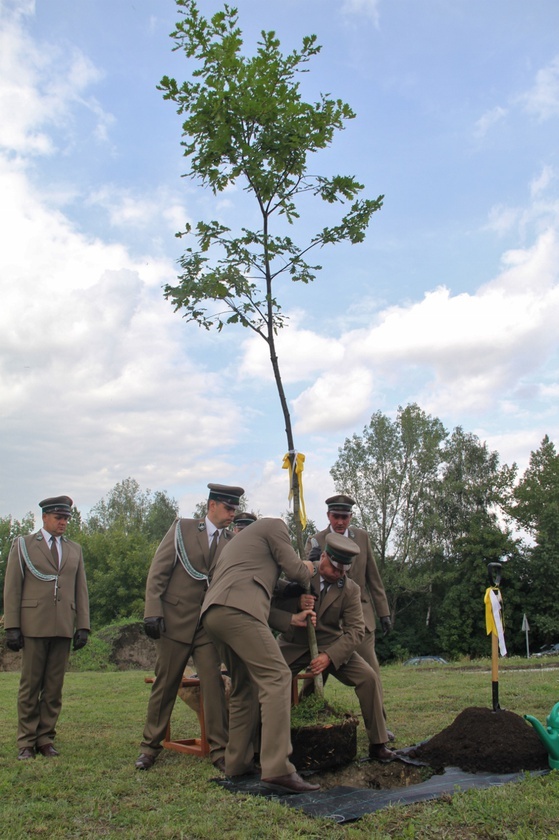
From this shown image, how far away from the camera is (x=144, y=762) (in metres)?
5.49

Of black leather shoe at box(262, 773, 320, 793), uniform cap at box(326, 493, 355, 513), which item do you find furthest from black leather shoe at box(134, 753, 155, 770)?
uniform cap at box(326, 493, 355, 513)

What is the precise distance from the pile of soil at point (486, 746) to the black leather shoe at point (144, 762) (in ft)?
6.40

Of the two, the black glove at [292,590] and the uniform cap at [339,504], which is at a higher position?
the uniform cap at [339,504]

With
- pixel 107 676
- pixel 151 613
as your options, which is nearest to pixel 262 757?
pixel 151 613

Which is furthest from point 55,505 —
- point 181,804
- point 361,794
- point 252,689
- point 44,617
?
point 361,794

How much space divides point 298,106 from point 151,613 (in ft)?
15.4

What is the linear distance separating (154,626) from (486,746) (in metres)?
2.58

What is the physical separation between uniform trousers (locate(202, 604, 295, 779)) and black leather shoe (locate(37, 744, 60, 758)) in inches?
67.2

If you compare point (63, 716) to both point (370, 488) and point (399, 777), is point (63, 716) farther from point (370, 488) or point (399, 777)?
point (370, 488)

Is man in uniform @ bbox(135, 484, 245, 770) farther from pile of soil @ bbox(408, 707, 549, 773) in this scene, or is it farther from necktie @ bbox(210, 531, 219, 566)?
pile of soil @ bbox(408, 707, 549, 773)

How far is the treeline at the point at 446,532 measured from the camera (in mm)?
39312

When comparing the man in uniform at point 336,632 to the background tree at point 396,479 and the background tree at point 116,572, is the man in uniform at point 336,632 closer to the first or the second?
the background tree at point 116,572

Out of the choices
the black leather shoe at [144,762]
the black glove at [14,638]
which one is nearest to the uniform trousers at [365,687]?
the black leather shoe at [144,762]

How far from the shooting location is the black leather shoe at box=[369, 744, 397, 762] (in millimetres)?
5418
